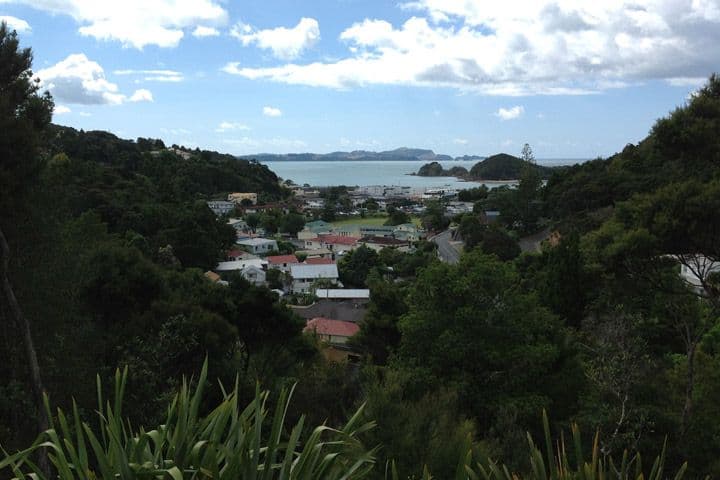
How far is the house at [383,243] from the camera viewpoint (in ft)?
134

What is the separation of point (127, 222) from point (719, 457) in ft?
89.0

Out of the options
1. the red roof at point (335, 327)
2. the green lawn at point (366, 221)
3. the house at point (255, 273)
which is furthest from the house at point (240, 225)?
the red roof at point (335, 327)

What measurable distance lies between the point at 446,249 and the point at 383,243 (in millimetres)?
5357

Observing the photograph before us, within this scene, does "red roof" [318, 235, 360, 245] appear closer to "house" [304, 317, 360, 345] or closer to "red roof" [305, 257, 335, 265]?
"red roof" [305, 257, 335, 265]

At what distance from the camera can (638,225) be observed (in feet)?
20.6

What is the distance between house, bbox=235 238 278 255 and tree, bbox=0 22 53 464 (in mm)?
33088

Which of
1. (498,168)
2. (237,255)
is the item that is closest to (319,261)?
(237,255)

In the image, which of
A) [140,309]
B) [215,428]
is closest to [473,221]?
[140,309]

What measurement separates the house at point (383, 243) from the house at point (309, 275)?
9.90 metres

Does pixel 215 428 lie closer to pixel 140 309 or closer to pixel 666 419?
pixel 666 419

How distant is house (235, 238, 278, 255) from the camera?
130ft

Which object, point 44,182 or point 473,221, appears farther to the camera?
point 473,221

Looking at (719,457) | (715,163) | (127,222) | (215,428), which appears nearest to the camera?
(215,428)

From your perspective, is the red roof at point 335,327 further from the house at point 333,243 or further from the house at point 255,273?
the house at point 333,243
